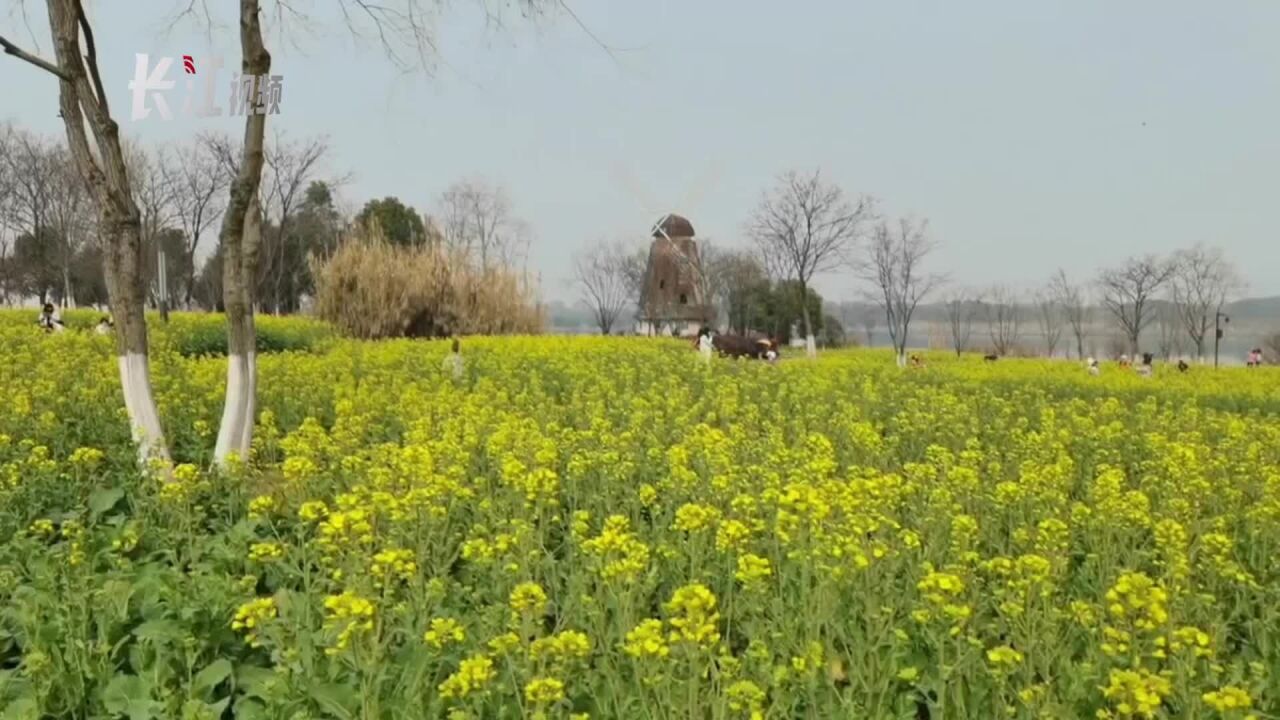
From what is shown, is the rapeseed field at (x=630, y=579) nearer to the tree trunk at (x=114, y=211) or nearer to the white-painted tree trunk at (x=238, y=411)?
the white-painted tree trunk at (x=238, y=411)

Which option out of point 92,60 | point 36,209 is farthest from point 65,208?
point 92,60

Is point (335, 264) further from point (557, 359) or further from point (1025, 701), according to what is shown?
point (1025, 701)

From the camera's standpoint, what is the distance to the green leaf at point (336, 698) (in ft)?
7.75

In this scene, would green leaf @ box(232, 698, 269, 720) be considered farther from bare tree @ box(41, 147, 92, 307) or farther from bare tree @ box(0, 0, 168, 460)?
bare tree @ box(41, 147, 92, 307)

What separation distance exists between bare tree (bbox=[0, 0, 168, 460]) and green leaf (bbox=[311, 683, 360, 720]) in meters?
3.73

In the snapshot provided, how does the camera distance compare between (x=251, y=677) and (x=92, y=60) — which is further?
(x=92, y=60)

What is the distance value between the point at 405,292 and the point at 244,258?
18.3 metres

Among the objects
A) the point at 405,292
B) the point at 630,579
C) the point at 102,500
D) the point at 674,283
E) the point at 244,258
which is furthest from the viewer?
the point at 674,283

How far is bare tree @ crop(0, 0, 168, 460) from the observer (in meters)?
5.54

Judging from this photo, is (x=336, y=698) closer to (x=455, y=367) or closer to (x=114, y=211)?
(x=114, y=211)

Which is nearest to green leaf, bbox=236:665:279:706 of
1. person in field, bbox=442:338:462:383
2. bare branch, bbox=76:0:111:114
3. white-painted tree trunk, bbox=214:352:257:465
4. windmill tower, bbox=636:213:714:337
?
white-painted tree trunk, bbox=214:352:257:465

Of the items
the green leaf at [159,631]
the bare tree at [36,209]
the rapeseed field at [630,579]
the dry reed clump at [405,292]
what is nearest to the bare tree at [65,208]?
the bare tree at [36,209]

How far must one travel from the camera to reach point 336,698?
240 cm

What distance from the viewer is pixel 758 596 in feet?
9.32
